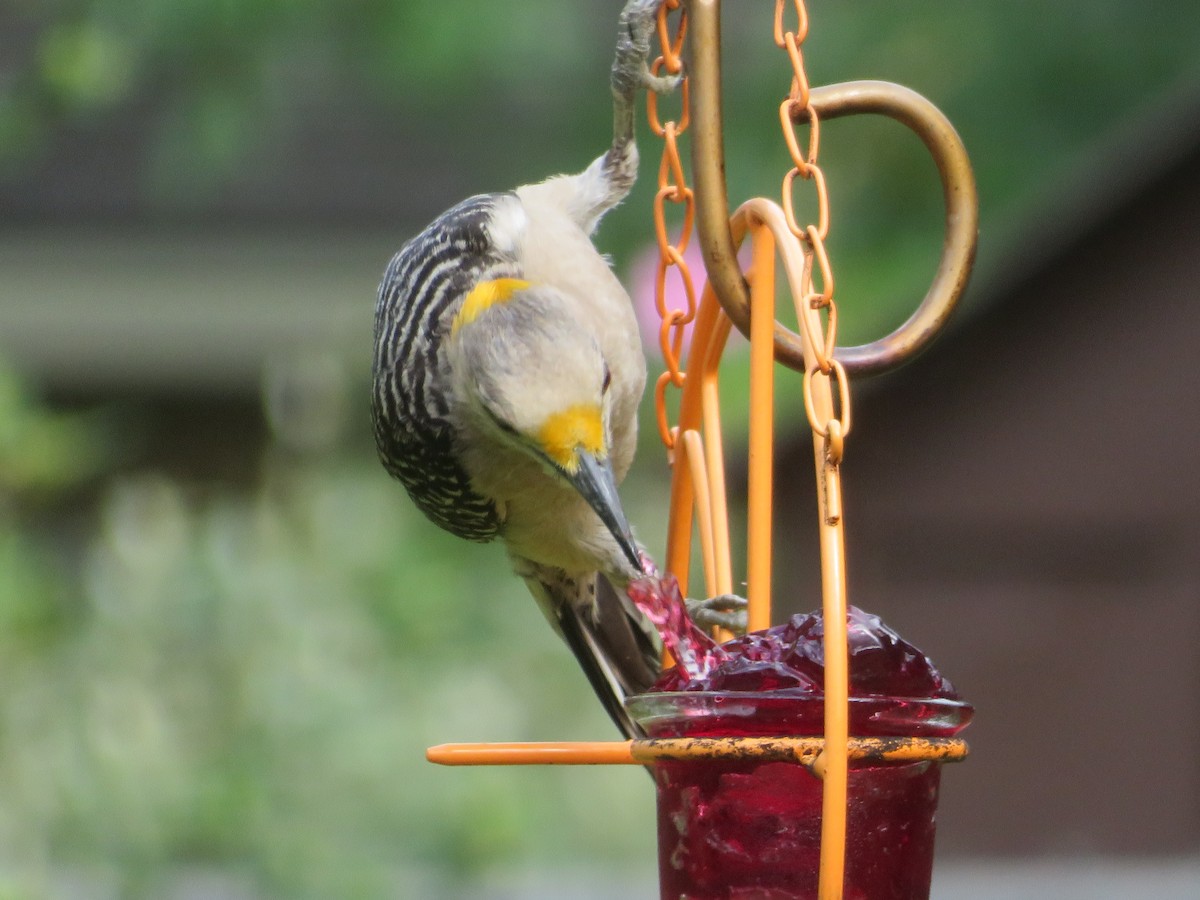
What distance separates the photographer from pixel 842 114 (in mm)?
2189

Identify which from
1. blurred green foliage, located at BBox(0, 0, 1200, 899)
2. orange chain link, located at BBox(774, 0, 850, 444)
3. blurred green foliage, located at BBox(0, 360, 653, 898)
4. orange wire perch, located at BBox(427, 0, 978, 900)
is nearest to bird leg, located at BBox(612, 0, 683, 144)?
orange wire perch, located at BBox(427, 0, 978, 900)

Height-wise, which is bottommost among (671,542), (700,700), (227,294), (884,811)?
(884,811)

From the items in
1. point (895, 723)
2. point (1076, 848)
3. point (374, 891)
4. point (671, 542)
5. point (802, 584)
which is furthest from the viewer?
point (802, 584)

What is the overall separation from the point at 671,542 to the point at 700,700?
0.97m

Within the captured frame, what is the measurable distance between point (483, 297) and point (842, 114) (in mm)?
950

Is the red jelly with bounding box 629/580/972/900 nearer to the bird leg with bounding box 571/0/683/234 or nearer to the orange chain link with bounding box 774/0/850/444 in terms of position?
the orange chain link with bounding box 774/0/850/444

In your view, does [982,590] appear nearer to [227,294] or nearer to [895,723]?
[895,723]

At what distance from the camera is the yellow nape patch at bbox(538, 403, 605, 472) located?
2656mm

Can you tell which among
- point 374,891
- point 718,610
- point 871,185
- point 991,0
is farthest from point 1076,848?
point 991,0

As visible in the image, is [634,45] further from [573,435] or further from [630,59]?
[573,435]

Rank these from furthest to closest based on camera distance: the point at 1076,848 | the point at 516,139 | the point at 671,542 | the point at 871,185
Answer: the point at 516,139
the point at 871,185
the point at 1076,848
the point at 671,542

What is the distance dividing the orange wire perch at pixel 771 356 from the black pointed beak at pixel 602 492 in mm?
95

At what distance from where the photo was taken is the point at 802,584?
5020 mm

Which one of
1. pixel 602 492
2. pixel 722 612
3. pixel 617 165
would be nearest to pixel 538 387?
pixel 602 492
